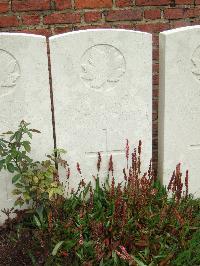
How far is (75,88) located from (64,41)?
0.32 meters

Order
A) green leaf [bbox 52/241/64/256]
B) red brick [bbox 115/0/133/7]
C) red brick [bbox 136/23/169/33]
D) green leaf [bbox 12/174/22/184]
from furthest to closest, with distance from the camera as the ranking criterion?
red brick [bbox 136/23/169/33], red brick [bbox 115/0/133/7], green leaf [bbox 12/174/22/184], green leaf [bbox 52/241/64/256]

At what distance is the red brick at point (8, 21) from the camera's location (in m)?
3.50

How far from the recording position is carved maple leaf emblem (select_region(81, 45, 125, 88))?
8.92 ft

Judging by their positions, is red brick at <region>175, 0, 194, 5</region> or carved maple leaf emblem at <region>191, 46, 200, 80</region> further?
red brick at <region>175, 0, 194, 5</region>

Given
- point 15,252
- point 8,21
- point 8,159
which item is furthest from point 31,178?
point 8,21

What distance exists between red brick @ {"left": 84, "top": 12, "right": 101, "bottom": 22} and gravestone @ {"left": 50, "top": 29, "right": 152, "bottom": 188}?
97 centimetres

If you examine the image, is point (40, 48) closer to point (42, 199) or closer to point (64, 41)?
point (64, 41)

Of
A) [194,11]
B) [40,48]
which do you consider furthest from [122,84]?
[194,11]

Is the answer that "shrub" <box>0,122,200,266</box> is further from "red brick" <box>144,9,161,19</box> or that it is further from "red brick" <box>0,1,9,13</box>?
"red brick" <box>144,9,161,19</box>

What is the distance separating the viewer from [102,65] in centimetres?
275

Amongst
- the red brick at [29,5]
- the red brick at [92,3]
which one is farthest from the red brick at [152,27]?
the red brick at [29,5]

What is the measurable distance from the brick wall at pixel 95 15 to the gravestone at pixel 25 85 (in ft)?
3.17

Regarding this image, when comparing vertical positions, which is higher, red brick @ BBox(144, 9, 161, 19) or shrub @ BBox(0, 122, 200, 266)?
red brick @ BBox(144, 9, 161, 19)

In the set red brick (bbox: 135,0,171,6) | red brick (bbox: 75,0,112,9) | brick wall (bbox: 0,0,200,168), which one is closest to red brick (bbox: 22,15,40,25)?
brick wall (bbox: 0,0,200,168)
